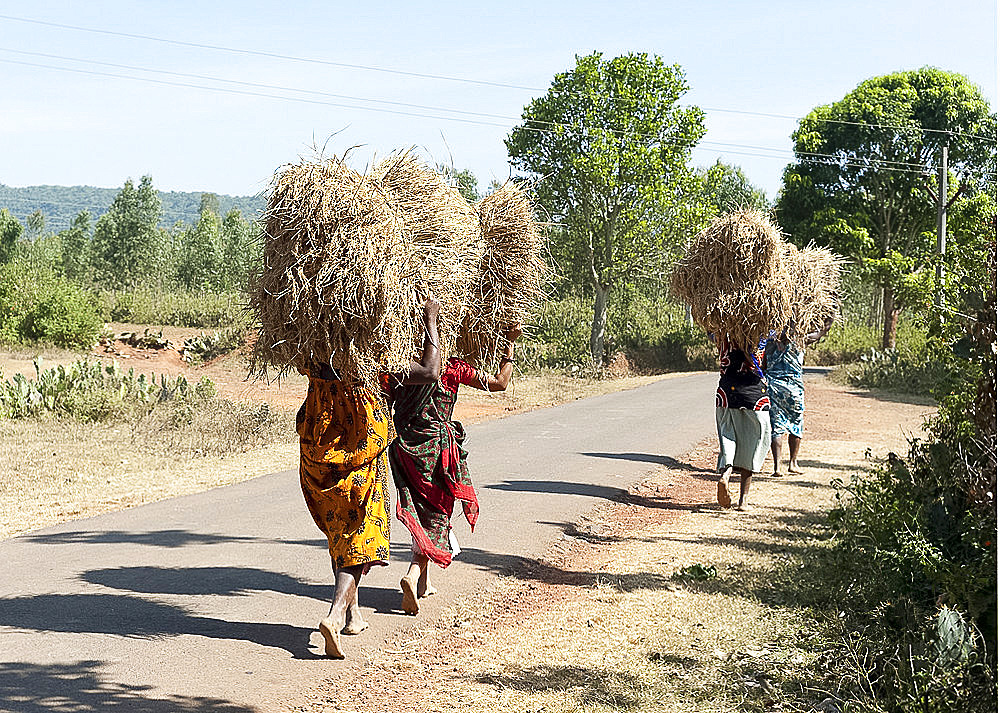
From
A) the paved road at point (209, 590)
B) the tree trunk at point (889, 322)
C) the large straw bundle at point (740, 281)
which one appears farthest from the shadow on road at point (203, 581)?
the tree trunk at point (889, 322)

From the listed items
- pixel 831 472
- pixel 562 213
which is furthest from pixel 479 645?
pixel 562 213

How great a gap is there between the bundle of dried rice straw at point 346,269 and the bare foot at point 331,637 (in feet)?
4.09

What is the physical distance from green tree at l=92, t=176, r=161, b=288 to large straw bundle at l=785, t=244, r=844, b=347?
3915cm

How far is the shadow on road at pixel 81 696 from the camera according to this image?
4.39 metres

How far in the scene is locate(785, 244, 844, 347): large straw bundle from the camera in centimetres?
971

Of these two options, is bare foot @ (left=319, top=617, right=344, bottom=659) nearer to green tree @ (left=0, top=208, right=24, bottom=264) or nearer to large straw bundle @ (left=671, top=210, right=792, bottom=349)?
large straw bundle @ (left=671, top=210, right=792, bottom=349)

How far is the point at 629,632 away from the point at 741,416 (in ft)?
11.8

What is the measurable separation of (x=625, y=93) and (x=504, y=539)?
19921 mm

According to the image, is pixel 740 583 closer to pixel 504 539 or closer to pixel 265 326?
pixel 504 539

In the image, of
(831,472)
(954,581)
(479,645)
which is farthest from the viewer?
(831,472)

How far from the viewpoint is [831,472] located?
1145 centimetres

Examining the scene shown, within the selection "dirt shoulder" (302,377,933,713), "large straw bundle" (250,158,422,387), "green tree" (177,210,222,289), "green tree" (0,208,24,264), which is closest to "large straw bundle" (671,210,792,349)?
"dirt shoulder" (302,377,933,713)

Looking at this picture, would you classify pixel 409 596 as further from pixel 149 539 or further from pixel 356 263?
pixel 149 539

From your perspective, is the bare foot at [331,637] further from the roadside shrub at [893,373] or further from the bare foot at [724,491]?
the roadside shrub at [893,373]
